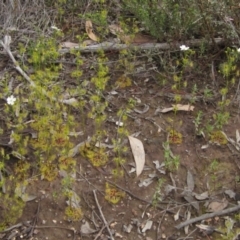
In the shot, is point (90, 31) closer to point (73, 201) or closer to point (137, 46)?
point (137, 46)

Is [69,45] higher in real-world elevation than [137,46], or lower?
lower

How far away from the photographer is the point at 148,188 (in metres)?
3.00

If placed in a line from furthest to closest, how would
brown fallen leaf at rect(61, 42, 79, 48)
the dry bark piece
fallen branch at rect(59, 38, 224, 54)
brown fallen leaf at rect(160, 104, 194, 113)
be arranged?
brown fallen leaf at rect(61, 42, 79, 48) < fallen branch at rect(59, 38, 224, 54) < brown fallen leaf at rect(160, 104, 194, 113) < the dry bark piece

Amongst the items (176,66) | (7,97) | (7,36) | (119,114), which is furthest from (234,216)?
(7,36)

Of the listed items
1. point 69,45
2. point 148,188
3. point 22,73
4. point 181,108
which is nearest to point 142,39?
point 69,45

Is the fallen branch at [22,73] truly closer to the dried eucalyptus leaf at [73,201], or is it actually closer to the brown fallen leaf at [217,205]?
the dried eucalyptus leaf at [73,201]

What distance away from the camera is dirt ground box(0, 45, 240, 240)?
2789mm

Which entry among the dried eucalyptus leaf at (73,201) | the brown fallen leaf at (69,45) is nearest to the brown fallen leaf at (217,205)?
the dried eucalyptus leaf at (73,201)

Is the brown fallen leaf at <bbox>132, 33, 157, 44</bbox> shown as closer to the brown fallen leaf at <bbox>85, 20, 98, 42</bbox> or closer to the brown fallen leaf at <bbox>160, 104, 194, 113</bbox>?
the brown fallen leaf at <bbox>85, 20, 98, 42</bbox>

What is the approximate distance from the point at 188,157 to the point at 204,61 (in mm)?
911

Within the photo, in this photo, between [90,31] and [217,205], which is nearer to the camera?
[217,205]

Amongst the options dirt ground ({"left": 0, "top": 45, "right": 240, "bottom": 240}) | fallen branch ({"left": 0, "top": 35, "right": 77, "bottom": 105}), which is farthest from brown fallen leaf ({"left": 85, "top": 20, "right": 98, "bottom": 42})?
dirt ground ({"left": 0, "top": 45, "right": 240, "bottom": 240})

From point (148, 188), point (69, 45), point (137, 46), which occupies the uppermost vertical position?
point (137, 46)

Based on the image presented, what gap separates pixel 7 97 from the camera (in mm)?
3441
